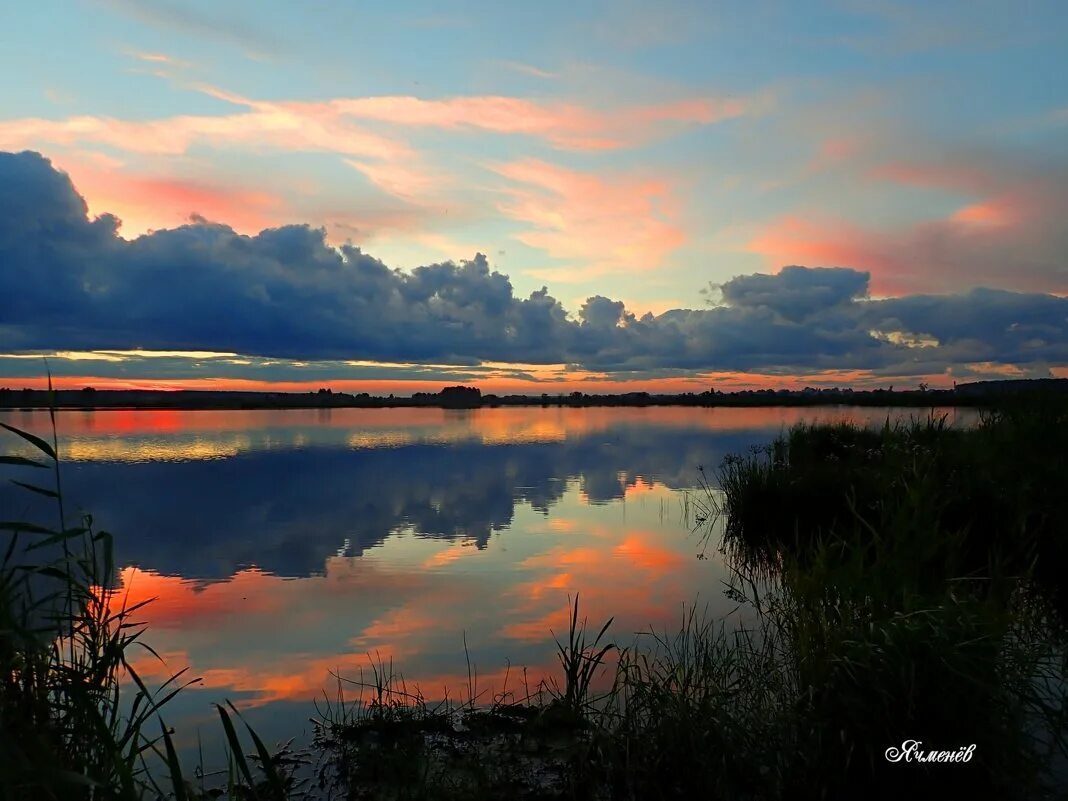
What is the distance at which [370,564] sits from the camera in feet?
48.3

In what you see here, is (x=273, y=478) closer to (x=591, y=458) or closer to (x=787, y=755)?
(x=591, y=458)

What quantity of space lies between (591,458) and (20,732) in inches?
1362

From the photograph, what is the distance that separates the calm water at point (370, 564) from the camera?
915cm

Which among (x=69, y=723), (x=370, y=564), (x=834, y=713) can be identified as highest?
(x=834, y=713)
